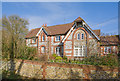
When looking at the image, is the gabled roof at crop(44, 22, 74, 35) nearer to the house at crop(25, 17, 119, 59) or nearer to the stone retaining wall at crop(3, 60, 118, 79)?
the house at crop(25, 17, 119, 59)

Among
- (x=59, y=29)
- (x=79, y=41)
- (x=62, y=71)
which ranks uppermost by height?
(x=59, y=29)

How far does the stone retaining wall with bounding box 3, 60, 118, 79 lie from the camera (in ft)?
28.7

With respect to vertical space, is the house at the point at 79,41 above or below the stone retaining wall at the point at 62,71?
above

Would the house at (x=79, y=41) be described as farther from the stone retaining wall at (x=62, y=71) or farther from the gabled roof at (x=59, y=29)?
the stone retaining wall at (x=62, y=71)

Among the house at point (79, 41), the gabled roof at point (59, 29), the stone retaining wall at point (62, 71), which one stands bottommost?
the stone retaining wall at point (62, 71)

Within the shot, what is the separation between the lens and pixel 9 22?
1099 inches

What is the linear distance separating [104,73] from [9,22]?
26.8 meters

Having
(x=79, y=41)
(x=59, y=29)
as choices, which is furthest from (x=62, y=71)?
(x=59, y=29)

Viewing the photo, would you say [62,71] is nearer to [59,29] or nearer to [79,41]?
[79,41]

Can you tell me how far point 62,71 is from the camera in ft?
33.5

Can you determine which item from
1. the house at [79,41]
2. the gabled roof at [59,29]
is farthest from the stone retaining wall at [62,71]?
the gabled roof at [59,29]

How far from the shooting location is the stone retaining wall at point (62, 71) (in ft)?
28.7

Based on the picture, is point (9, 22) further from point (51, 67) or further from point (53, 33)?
point (51, 67)

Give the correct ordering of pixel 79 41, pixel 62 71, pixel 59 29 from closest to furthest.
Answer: pixel 62 71 < pixel 79 41 < pixel 59 29
